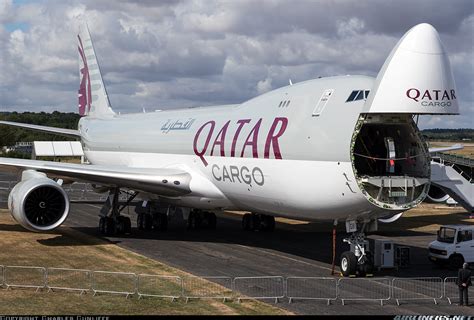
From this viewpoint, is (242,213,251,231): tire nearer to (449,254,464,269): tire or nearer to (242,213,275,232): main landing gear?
(242,213,275,232): main landing gear

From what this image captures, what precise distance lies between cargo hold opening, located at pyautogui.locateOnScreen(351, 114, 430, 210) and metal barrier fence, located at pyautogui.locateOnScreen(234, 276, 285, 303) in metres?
3.86

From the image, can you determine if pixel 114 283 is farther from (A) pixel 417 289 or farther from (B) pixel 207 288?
(A) pixel 417 289

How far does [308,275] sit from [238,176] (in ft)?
15.0

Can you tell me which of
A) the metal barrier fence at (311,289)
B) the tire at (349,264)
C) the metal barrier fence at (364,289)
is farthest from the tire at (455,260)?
the metal barrier fence at (311,289)

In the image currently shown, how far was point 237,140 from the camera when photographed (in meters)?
24.9

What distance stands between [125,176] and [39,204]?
12.0 feet

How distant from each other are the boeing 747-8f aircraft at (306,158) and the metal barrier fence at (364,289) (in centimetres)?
67

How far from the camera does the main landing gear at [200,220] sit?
113 ft

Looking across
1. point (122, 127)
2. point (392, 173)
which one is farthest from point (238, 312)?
point (122, 127)

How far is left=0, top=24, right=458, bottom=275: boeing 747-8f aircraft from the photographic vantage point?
18.3 meters

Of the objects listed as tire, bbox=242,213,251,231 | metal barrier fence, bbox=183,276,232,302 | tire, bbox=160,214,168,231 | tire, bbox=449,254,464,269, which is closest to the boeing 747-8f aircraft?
tire, bbox=160,214,168,231

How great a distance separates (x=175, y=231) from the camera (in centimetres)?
3403

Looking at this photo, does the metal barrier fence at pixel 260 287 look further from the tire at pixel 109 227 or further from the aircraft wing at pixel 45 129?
the aircraft wing at pixel 45 129

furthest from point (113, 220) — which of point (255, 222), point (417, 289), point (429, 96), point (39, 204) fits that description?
point (429, 96)
